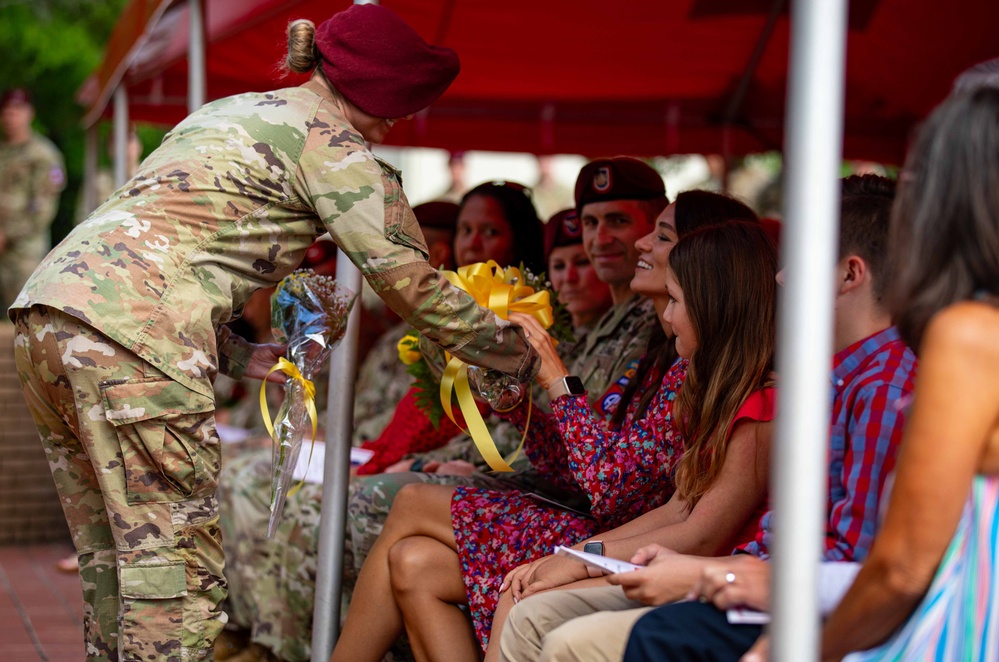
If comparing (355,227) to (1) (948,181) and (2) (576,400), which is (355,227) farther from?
(1) (948,181)

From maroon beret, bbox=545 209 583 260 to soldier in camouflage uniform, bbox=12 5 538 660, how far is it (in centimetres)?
141

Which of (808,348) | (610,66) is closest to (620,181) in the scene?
(808,348)

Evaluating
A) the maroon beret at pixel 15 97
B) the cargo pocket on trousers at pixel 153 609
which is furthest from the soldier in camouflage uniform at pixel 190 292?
the maroon beret at pixel 15 97

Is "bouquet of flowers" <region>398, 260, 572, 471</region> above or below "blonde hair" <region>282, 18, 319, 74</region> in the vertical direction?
below

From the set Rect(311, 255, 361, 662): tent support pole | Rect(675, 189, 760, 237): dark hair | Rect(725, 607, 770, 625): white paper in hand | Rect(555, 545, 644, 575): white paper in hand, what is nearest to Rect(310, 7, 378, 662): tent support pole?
Rect(311, 255, 361, 662): tent support pole

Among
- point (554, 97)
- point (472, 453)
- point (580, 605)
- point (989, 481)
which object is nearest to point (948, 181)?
point (989, 481)

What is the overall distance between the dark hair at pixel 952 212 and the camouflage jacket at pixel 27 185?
27.0ft

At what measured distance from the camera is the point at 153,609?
263cm

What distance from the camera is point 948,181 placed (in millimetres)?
1760

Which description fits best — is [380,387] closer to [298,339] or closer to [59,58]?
[298,339]

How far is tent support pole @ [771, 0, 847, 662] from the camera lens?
65.1 inches

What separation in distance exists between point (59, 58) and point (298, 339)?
8.99 m

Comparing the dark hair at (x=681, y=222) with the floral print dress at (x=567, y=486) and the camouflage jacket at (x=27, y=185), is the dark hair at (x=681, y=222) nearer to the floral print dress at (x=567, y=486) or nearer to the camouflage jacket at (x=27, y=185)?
the floral print dress at (x=567, y=486)

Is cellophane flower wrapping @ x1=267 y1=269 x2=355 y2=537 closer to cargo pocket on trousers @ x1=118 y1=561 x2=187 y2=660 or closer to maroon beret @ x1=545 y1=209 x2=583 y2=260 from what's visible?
cargo pocket on trousers @ x1=118 y1=561 x2=187 y2=660
